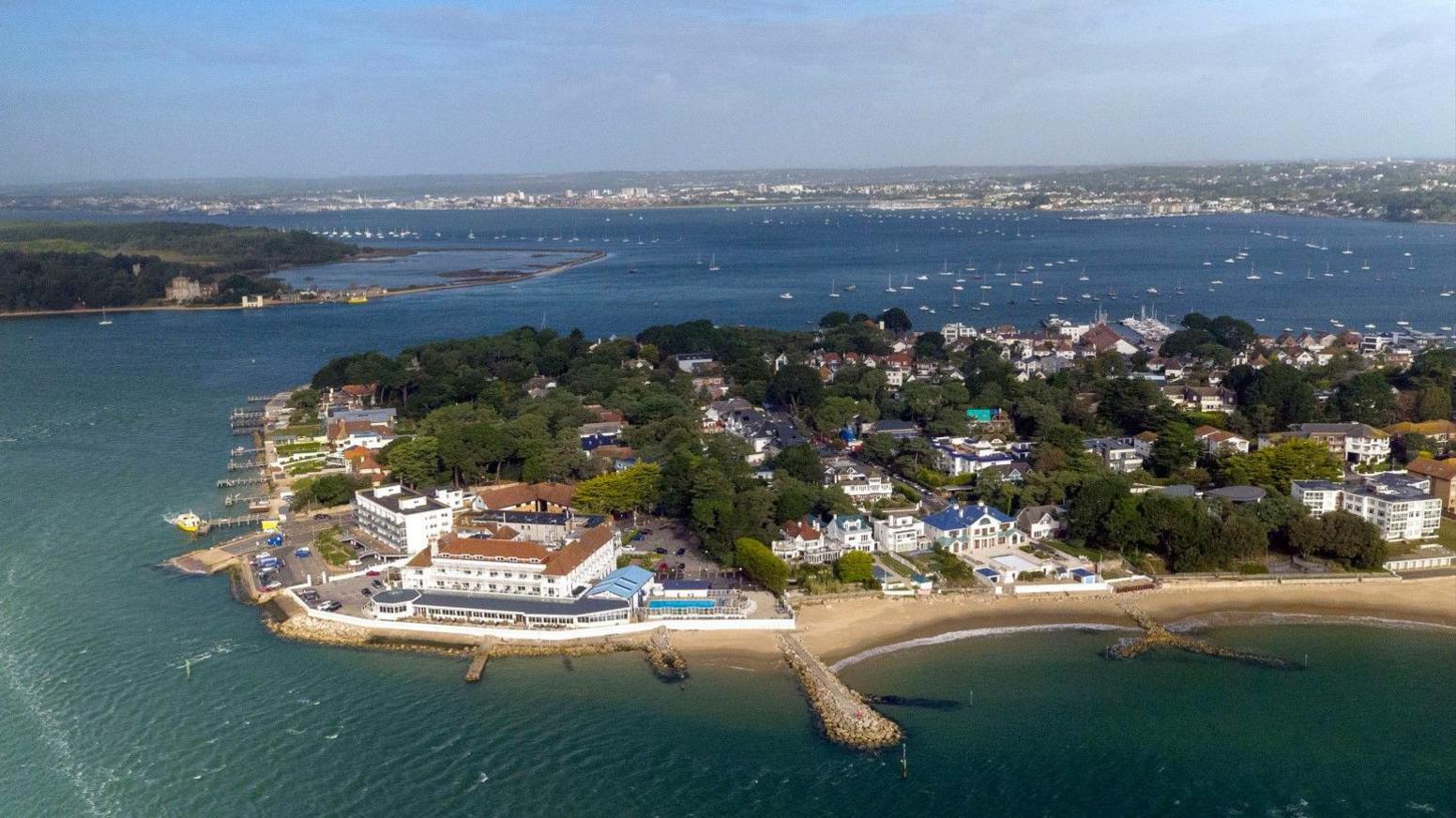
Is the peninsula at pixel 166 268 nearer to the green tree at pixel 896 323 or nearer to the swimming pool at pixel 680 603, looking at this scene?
the green tree at pixel 896 323

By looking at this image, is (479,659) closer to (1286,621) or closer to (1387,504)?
(1286,621)

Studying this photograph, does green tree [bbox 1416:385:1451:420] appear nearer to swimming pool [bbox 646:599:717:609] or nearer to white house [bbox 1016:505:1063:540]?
white house [bbox 1016:505:1063:540]

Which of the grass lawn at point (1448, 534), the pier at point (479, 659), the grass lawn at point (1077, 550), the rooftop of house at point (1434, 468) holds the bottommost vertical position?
the pier at point (479, 659)

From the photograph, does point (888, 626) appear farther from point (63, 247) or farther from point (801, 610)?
point (63, 247)

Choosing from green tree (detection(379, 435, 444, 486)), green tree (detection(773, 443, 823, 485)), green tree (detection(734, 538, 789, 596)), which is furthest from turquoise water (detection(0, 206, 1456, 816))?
green tree (detection(773, 443, 823, 485))

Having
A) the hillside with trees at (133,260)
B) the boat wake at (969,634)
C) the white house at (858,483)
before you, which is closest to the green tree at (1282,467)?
the white house at (858,483)

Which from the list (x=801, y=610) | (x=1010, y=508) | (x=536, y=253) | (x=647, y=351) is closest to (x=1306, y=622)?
(x=1010, y=508)

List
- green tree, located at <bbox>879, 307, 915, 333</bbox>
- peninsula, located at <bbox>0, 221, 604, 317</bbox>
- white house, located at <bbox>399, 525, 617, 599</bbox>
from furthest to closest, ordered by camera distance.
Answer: peninsula, located at <bbox>0, 221, 604, 317</bbox> → green tree, located at <bbox>879, 307, 915, 333</bbox> → white house, located at <bbox>399, 525, 617, 599</bbox>
